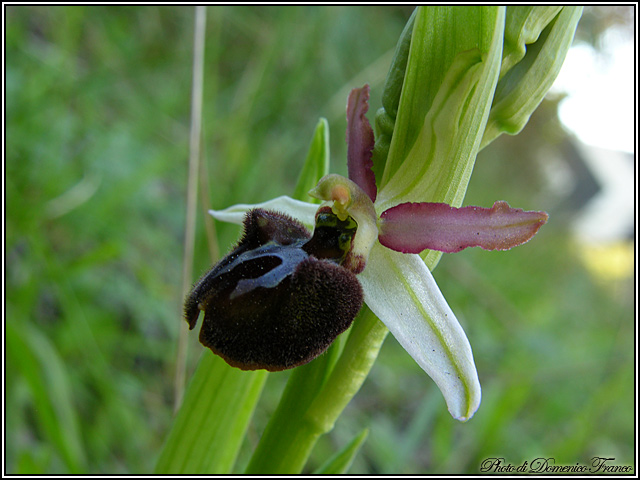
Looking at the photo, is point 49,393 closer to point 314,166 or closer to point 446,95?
point 314,166


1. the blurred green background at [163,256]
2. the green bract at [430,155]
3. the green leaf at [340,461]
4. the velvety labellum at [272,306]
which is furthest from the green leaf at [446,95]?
the blurred green background at [163,256]

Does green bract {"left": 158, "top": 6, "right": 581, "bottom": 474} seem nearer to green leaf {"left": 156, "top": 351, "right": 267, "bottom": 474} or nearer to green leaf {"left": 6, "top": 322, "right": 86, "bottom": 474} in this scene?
green leaf {"left": 156, "top": 351, "right": 267, "bottom": 474}

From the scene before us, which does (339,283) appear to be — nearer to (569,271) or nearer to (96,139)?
(96,139)

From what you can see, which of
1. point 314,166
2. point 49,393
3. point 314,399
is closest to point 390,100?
point 314,166

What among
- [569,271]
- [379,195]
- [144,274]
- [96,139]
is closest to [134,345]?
[144,274]

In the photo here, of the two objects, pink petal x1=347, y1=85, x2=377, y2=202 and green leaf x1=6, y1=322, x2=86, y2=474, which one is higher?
pink petal x1=347, y1=85, x2=377, y2=202

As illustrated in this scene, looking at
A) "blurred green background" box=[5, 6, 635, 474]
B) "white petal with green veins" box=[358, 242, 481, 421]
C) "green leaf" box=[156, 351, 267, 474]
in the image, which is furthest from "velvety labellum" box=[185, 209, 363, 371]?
A: "blurred green background" box=[5, 6, 635, 474]
